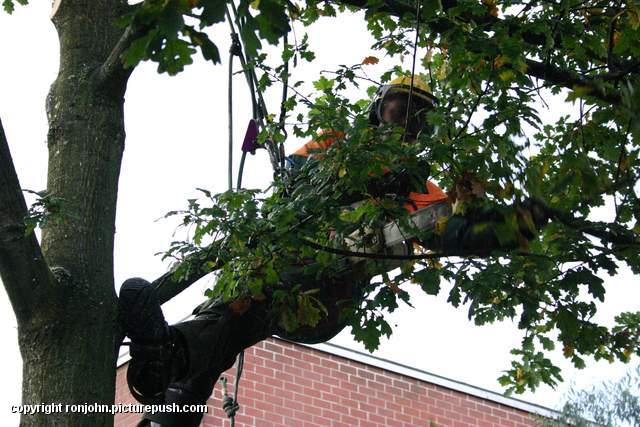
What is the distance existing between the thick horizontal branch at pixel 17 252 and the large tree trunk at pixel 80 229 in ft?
0.34

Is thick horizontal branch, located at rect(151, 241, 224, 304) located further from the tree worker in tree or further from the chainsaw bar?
the chainsaw bar

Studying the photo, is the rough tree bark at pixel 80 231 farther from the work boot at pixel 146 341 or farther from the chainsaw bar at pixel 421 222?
the chainsaw bar at pixel 421 222

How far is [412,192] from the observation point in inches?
285

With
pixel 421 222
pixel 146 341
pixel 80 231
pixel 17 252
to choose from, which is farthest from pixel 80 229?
pixel 421 222

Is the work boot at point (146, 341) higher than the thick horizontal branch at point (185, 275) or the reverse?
the reverse

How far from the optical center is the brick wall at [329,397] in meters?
13.2

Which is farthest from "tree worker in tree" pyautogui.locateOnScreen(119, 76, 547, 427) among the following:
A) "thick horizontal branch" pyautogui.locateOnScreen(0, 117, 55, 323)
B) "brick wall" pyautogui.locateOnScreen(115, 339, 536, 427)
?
"brick wall" pyautogui.locateOnScreen(115, 339, 536, 427)

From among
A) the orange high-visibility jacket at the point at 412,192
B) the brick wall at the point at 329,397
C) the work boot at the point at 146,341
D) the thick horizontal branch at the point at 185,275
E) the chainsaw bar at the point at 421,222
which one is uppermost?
the brick wall at the point at 329,397

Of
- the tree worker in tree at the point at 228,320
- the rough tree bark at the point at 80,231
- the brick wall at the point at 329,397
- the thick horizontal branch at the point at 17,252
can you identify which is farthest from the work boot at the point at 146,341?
the brick wall at the point at 329,397

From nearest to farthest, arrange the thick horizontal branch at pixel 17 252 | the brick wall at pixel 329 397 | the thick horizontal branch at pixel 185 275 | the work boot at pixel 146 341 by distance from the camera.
Answer: the thick horizontal branch at pixel 17 252 < the work boot at pixel 146 341 < the thick horizontal branch at pixel 185 275 < the brick wall at pixel 329 397

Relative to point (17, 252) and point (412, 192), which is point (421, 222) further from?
point (17, 252)

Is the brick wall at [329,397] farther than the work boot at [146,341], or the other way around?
the brick wall at [329,397]

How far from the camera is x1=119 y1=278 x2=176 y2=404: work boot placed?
602 cm

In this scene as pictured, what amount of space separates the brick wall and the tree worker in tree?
536cm
